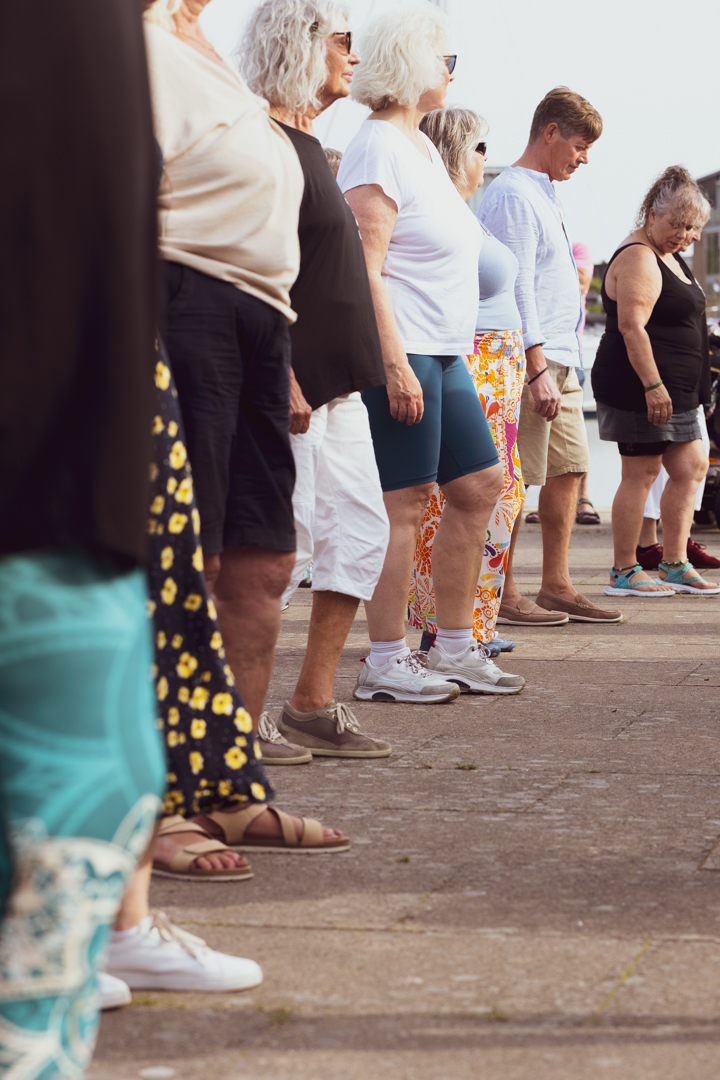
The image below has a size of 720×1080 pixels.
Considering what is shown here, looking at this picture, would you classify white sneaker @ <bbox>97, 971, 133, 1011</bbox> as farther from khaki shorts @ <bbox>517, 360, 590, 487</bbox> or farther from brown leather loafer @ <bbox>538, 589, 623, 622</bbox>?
brown leather loafer @ <bbox>538, 589, 623, 622</bbox>

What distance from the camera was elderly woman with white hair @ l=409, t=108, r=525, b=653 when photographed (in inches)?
220

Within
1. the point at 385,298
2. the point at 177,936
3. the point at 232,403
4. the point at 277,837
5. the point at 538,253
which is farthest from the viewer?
the point at 538,253

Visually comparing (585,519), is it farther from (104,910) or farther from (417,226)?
(104,910)

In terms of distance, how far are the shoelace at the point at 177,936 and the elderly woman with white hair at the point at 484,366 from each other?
10.4ft

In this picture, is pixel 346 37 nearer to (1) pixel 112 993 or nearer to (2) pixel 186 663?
(2) pixel 186 663

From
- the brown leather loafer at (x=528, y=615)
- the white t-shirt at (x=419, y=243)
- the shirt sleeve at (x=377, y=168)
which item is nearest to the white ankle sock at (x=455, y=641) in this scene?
the white t-shirt at (x=419, y=243)

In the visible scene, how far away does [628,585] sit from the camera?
7.90 meters

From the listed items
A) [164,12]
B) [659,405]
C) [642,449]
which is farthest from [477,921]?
[642,449]

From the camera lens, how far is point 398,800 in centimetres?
358

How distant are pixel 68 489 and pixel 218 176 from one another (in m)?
1.78

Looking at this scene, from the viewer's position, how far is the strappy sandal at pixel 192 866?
2895 mm

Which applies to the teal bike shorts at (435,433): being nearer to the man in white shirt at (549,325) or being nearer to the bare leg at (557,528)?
the man in white shirt at (549,325)

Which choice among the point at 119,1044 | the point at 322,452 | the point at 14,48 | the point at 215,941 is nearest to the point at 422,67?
the point at 322,452

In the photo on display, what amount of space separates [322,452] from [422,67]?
150cm
